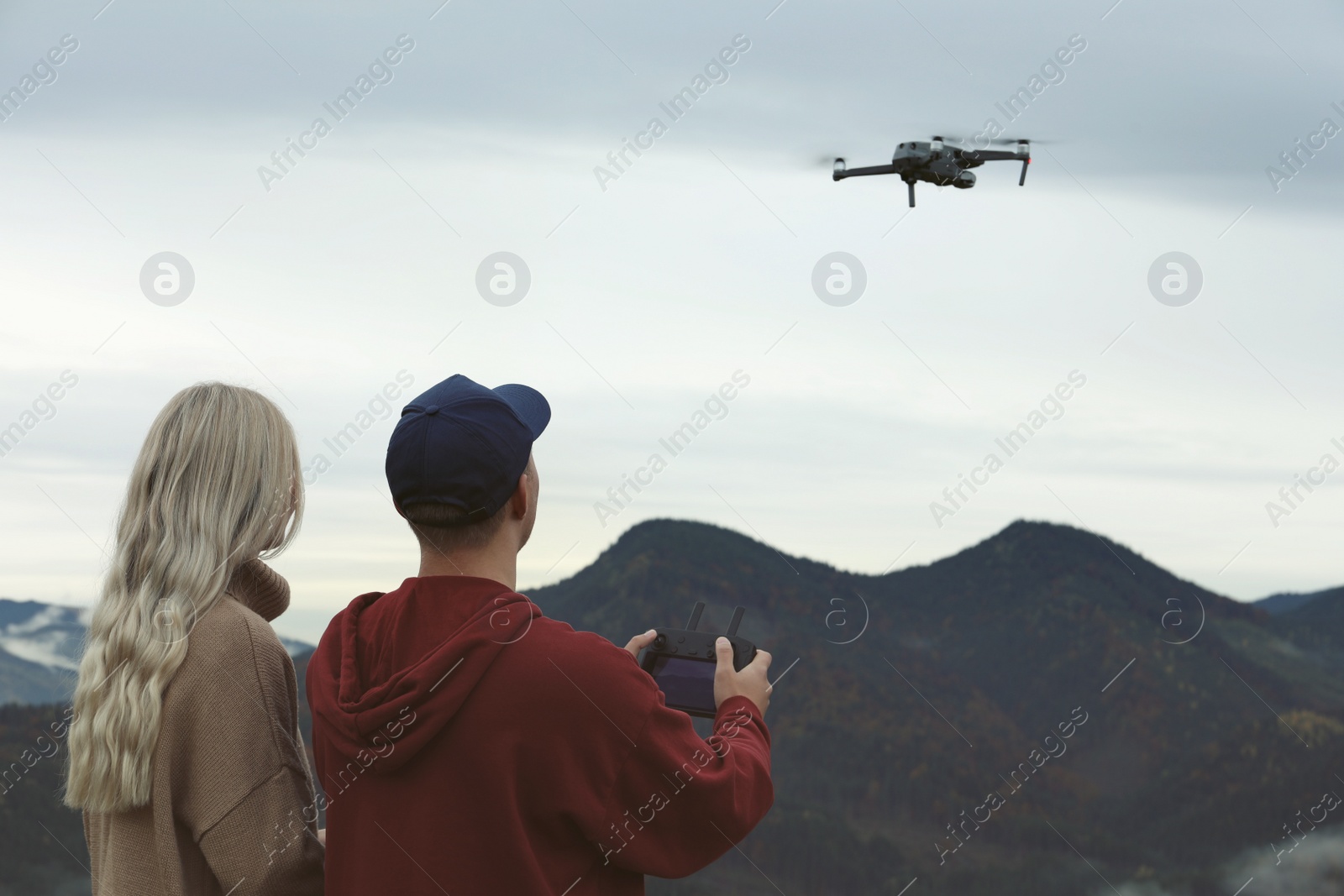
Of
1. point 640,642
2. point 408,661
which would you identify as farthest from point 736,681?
point 408,661

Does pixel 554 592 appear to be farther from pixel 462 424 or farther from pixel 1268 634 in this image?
pixel 462 424

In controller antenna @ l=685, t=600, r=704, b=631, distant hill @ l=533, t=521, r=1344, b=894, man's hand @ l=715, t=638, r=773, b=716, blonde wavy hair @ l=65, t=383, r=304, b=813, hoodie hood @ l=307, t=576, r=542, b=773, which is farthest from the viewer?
distant hill @ l=533, t=521, r=1344, b=894

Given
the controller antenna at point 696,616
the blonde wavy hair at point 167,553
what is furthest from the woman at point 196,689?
the controller antenna at point 696,616

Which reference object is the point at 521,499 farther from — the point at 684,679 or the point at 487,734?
the point at 684,679

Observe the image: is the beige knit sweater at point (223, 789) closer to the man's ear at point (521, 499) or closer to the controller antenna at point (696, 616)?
the man's ear at point (521, 499)

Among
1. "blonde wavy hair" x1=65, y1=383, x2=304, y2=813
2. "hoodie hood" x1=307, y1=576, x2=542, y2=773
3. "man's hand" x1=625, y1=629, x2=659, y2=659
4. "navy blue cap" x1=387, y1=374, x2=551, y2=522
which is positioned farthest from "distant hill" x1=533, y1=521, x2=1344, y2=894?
"navy blue cap" x1=387, y1=374, x2=551, y2=522

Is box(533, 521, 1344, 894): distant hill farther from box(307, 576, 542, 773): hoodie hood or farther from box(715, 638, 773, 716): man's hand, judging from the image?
box(307, 576, 542, 773): hoodie hood

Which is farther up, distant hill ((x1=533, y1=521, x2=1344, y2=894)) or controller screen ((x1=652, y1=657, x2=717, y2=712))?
controller screen ((x1=652, y1=657, x2=717, y2=712))
